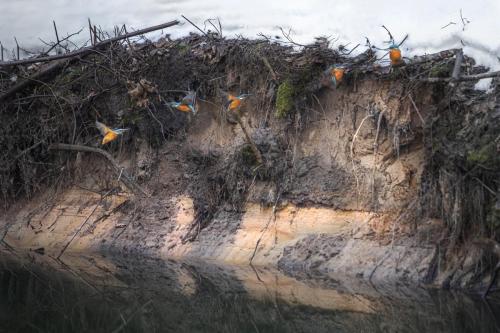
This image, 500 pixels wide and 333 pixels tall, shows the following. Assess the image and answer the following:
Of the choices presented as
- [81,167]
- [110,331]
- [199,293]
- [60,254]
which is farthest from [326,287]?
[81,167]

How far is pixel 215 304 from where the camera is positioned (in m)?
6.91

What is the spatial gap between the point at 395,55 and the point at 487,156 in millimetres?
1597

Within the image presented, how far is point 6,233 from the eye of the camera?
10.6 meters

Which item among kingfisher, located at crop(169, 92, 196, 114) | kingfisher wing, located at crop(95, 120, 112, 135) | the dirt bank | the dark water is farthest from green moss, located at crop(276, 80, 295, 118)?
kingfisher wing, located at crop(95, 120, 112, 135)

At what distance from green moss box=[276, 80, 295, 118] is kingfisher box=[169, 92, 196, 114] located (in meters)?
1.13

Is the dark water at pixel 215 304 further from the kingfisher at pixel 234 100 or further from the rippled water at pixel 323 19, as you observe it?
the rippled water at pixel 323 19

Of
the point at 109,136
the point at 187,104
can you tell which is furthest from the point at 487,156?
the point at 109,136

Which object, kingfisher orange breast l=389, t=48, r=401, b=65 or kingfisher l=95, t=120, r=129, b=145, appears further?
kingfisher l=95, t=120, r=129, b=145

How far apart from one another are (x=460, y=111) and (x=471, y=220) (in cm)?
113

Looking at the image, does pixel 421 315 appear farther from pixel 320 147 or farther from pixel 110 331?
pixel 320 147

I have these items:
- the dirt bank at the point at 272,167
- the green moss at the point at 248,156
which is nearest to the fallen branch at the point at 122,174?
the dirt bank at the point at 272,167

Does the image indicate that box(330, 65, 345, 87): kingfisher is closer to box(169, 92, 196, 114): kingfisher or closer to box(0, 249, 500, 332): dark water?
box(169, 92, 196, 114): kingfisher

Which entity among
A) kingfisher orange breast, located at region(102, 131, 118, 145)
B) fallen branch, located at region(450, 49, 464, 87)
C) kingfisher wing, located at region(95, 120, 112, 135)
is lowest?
kingfisher orange breast, located at region(102, 131, 118, 145)

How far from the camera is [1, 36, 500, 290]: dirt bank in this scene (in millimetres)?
7207
